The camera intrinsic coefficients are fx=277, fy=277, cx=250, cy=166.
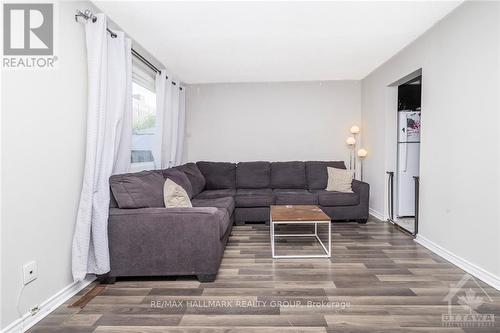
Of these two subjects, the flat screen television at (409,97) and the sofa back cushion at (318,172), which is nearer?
the flat screen television at (409,97)

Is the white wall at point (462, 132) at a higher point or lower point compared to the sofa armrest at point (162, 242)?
higher

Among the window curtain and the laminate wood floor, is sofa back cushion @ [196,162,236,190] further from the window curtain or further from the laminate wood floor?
the laminate wood floor

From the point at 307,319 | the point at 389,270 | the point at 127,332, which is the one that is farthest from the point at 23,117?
the point at 389,270

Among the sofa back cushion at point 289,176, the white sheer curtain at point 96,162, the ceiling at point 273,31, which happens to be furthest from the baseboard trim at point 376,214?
the white sheer curtain at point 96,162

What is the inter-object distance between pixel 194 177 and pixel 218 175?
25.5 inches

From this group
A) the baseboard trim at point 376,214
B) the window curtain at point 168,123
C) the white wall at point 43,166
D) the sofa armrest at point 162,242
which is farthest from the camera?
the baseboard trim at point 376,214

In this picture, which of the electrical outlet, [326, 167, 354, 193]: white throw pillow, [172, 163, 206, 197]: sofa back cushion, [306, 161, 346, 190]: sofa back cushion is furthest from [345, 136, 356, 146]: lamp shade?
the electrical outlet

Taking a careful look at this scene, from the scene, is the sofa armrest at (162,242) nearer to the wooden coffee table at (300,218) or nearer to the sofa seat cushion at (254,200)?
the wooden coffee table at (300,218)

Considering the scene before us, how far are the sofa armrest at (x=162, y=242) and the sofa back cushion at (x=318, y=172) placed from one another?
280 cm

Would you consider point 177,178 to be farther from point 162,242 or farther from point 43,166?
point 43,166

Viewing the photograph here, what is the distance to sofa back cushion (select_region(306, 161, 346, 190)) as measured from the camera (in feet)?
15.6

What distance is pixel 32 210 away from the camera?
1812mm

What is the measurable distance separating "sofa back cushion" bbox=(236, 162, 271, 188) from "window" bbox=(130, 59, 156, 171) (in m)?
1.55

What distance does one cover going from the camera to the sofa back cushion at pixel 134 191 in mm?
2461
